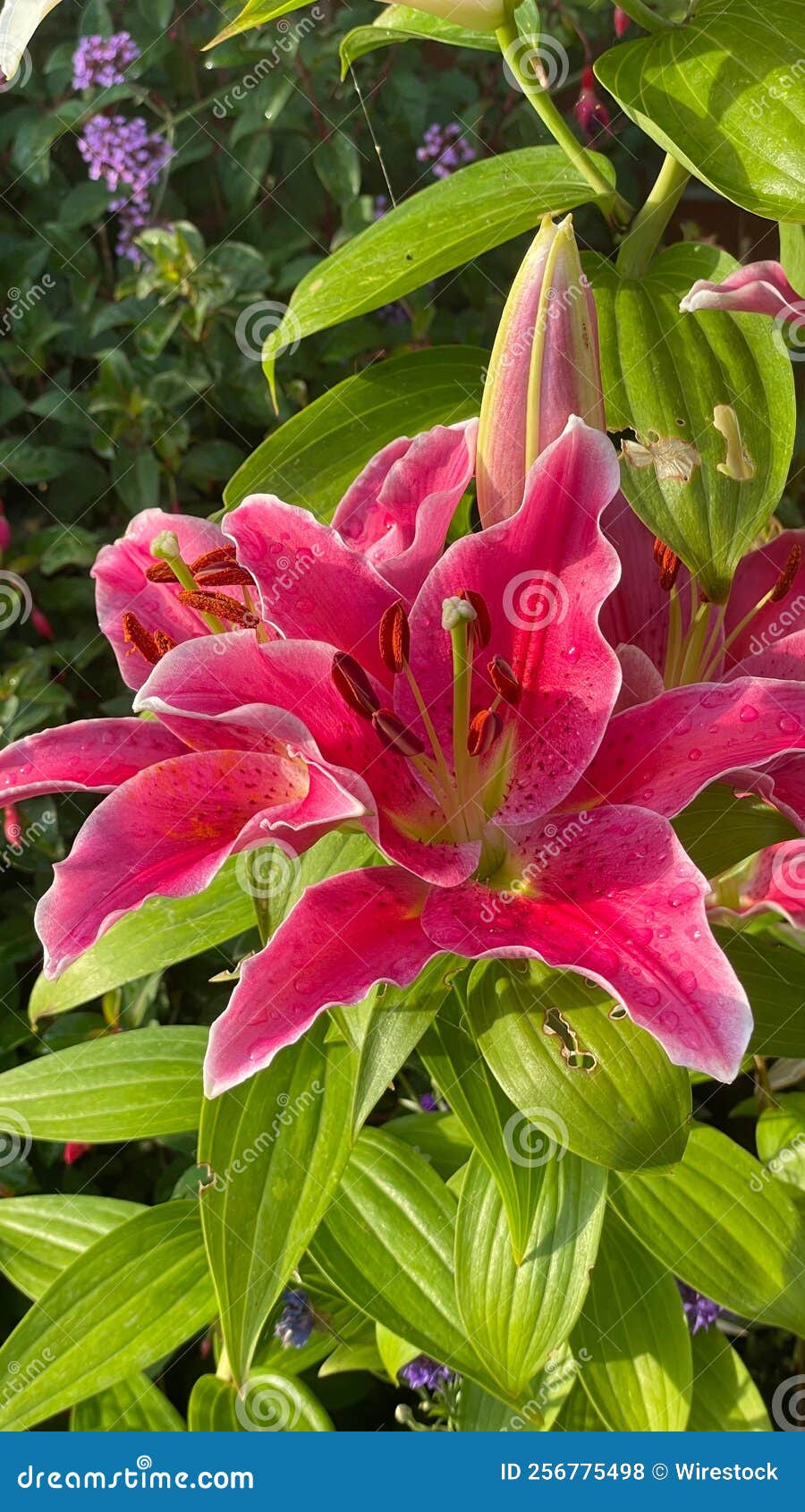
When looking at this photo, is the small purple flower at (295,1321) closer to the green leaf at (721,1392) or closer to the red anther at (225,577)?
the green leaf at (721,1392)

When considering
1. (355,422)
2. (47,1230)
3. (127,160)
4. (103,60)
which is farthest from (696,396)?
(103,60)

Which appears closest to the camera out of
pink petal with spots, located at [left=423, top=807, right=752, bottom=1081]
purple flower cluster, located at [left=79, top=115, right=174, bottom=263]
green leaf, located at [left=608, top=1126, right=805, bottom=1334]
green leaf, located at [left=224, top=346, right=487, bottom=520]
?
pink petal with spots, located at [left=423, top=807, right=752, bottom=1081]

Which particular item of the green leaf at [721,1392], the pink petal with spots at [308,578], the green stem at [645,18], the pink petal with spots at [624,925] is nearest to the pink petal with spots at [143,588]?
the pink petal with spots at [308,578]

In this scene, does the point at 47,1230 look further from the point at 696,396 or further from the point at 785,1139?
the point at 696,396

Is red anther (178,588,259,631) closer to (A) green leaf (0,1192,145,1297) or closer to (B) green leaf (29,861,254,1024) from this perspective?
(B) green leaf (29,861,254,1024)

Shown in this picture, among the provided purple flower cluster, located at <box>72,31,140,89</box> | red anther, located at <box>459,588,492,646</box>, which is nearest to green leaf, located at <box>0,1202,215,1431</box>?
red anther, located at <box>459,588,492,646</box>
